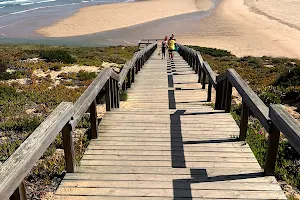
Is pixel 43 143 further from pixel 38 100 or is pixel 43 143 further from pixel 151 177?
pixel 38 100

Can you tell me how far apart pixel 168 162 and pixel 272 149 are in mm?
1405

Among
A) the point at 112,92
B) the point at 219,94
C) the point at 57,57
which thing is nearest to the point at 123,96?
the point at 112,92

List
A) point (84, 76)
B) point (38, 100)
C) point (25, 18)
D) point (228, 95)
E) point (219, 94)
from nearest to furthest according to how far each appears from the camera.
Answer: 1. point (228, 95)
2. point (219, 94)
3. point (38, 100)
4. point (84, 76)
5. point (25, 18)

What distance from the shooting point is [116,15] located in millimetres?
57719

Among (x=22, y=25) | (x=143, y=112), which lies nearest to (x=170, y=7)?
(x=22, y=25)

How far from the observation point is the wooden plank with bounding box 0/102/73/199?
272cm

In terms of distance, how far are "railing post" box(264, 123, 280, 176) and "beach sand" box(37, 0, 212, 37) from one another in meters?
42.1

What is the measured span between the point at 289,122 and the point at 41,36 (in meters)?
42.3

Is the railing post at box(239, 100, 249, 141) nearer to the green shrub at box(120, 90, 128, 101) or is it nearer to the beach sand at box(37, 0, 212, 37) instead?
the green shrub at box(120, 90, 128, 101)

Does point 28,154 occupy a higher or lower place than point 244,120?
higher

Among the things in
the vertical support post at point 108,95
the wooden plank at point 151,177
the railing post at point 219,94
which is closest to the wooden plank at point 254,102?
the wooden plank at point 151,177

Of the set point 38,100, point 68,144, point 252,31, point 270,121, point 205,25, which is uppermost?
point 270,121

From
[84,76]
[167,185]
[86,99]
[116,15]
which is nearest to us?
[167,185]

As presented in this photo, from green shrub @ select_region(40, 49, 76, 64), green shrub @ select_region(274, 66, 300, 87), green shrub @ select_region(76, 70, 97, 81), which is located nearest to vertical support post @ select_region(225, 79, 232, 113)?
green shrub @ select_region(274, 66, 300, 87)
